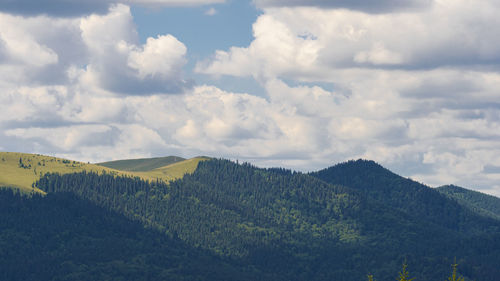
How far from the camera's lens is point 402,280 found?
64750 mm

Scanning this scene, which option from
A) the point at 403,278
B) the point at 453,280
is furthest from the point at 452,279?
the point at 403,278

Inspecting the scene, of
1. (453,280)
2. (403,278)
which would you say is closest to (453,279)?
(453,280)

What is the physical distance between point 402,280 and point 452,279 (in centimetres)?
990

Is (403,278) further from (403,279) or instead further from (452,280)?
(452,280)

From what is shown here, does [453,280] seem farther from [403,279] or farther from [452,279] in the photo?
[403,279]

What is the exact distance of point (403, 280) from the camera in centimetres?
6494

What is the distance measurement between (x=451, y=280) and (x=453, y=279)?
261 millimetres

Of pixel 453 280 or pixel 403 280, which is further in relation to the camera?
pixel 453 280

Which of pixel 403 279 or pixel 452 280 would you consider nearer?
pixel 403 279

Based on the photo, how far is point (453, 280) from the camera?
71.9m

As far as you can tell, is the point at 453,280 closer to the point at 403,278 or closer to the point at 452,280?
the point at 452,280

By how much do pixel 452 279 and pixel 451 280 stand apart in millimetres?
676

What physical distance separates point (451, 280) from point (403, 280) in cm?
904

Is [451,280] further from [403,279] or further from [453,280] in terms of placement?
[403,279]
